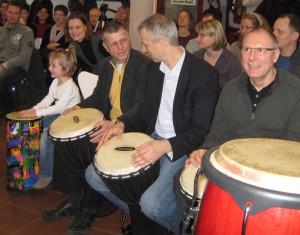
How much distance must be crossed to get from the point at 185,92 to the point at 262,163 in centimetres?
97

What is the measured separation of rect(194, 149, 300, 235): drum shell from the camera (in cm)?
126

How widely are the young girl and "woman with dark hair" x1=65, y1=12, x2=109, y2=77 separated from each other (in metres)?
0.46

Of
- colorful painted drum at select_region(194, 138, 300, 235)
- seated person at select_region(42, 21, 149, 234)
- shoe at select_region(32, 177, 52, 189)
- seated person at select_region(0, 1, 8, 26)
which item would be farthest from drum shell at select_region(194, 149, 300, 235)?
seated person at select_region(0, 1, 8, 26)

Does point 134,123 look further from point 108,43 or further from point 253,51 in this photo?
point 253,51

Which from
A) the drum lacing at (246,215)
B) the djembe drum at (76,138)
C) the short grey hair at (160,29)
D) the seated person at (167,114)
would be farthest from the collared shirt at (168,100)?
the drum lacing at (246,215)

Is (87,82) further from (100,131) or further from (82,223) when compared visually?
(82,223)

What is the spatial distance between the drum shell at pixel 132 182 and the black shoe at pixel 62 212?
748mm

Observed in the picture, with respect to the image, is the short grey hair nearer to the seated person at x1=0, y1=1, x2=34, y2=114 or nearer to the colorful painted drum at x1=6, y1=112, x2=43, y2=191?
the colorful painted drum at x1=6, y1=112, x2=43, y2=191

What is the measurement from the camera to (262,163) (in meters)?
1.38

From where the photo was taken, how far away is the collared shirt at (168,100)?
2.35m

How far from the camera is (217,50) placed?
3715mm

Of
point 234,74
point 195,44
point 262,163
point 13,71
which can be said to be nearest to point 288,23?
point 234,74

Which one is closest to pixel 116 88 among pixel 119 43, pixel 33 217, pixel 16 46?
pixel 119 43

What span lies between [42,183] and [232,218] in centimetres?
213
